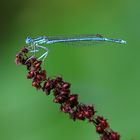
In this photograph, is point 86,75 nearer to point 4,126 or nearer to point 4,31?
point 4,126

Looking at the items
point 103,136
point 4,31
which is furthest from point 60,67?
point 103,136

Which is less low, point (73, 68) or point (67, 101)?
point (73, 68)

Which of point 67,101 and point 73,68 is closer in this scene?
point 67,101

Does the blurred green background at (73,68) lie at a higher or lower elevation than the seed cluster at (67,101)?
higher

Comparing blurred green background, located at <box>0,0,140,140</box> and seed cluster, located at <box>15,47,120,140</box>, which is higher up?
blurred green background, located at <box>0,0,140,140</box>

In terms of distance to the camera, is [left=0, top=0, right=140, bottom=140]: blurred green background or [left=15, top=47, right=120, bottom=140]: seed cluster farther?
[left=0, top=0, right=140, bottom=140]: blurred green background

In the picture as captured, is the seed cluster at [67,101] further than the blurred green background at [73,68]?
No
